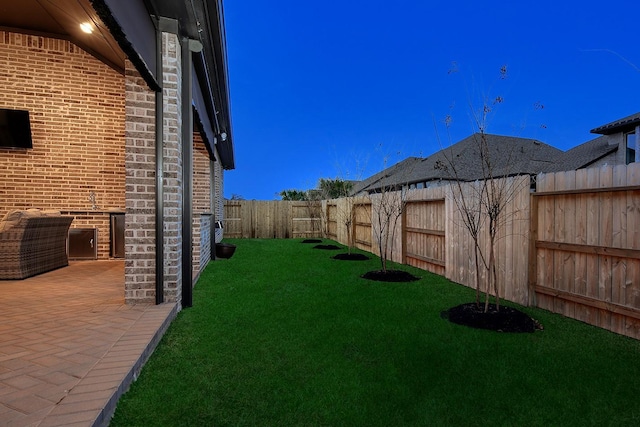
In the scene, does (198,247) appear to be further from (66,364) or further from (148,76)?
(66,364)

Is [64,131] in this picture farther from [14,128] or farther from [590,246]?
[590,246]

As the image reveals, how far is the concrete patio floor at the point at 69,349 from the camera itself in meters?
1.65

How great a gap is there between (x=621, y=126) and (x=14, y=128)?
18410 mm

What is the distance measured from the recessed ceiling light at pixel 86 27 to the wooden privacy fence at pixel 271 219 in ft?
31.9

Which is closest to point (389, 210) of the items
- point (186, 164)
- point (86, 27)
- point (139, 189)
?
point (186, 164)

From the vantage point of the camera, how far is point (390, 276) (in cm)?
572

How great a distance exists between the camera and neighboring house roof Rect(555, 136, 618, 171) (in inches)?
576

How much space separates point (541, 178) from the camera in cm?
392

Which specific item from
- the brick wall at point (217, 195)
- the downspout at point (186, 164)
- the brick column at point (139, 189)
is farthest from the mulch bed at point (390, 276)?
the brick wall at point (217, 195)

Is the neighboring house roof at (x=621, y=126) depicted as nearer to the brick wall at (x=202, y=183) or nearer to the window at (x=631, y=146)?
the window at (x=631, y=146)

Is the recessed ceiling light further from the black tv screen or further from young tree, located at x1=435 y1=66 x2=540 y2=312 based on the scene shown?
young tree, located at x1=435 y1=66 x2=540 y2=312

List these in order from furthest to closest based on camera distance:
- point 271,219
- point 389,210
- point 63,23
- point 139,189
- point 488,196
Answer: point 271,219, point 389,210, point 63,23, point 488,196, point 139,189

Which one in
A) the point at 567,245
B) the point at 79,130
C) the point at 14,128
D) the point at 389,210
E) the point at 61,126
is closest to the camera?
the point at 567,245

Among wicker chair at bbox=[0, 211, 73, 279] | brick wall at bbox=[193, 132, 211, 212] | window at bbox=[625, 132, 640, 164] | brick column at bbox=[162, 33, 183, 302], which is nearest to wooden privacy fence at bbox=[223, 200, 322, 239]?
brick wall at bbox=[193, 132, 211, 212]
